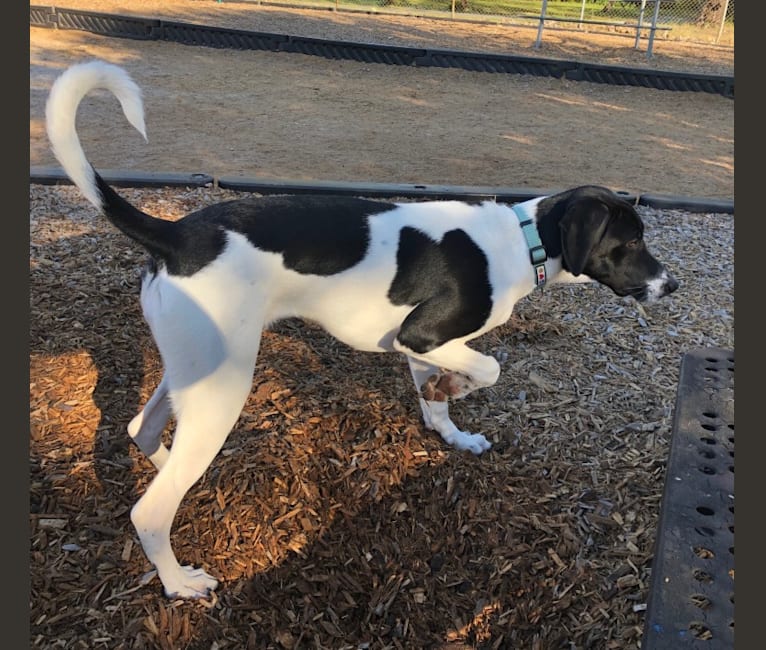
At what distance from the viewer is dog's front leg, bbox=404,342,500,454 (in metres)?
3.06

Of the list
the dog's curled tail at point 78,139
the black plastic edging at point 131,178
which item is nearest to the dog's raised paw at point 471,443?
the dog's curled tail at point 78,139

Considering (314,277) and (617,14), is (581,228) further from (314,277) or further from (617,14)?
(617,14)

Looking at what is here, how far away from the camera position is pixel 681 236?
612cm

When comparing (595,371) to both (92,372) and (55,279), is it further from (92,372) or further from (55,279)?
(55,279)

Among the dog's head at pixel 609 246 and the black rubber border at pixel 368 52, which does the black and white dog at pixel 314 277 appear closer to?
the dog's head at pixel 609 246

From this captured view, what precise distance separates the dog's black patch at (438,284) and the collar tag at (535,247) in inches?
9.8

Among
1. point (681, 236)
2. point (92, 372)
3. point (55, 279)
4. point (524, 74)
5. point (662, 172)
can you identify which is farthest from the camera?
point (524, 74)

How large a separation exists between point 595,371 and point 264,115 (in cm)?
729

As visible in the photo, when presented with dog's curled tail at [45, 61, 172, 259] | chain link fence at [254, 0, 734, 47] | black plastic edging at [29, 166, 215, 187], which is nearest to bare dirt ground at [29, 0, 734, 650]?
black plastic edging at [29, 166, 215, 187]

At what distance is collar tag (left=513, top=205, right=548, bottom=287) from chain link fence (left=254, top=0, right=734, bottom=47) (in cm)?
1567

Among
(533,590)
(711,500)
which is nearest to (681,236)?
(711,500)

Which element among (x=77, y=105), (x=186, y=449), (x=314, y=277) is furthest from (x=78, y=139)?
(x=186, y=449)

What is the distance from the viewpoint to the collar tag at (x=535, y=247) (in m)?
3.02

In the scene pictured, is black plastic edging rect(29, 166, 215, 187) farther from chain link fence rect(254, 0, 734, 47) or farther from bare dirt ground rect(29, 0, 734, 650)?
chain link fence rect(254, 0, 734, 47)
